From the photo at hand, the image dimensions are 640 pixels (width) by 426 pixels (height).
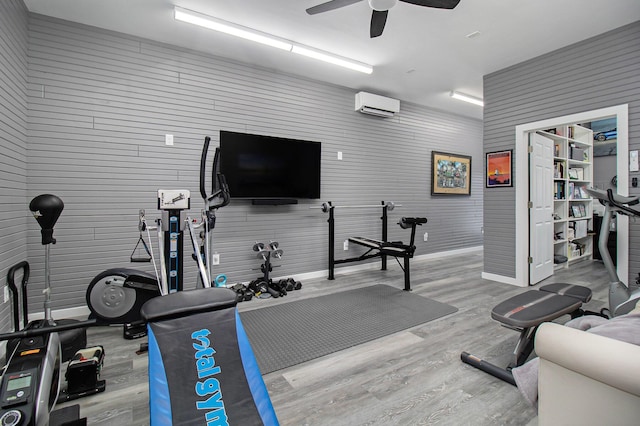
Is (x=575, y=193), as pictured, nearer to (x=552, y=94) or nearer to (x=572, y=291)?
(x=552, y=94)

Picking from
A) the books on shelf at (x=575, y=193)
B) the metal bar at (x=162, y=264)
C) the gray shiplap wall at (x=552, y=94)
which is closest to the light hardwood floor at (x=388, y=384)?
the metal bar at (x=162, y=264)

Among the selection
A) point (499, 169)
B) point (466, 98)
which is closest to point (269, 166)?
point (499, 169)

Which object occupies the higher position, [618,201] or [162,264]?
[618,201]

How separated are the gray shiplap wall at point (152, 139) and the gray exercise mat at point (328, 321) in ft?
3.66

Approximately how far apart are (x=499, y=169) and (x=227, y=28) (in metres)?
4.21

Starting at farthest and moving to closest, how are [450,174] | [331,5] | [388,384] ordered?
[450,174], [331,5], [388,384]

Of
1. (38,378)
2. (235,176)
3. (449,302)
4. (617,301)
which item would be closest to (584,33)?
(617,301)

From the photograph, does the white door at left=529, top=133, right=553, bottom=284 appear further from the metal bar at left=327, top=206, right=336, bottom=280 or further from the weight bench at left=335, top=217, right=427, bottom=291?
the metal bar at left=327, top=206, right=336, bottom=280

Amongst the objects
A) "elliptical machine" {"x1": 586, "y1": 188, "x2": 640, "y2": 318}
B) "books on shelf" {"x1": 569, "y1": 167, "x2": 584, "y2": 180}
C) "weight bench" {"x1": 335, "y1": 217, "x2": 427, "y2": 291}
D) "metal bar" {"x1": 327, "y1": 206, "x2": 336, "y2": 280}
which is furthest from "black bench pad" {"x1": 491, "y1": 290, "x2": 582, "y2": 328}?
"books on shelf" {"x1": 569, "y1": 167, "x2": 584, "y2": 180}

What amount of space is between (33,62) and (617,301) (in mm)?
6095

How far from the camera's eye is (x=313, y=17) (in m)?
3.13

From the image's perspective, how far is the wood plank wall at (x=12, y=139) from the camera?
Result: 242cm

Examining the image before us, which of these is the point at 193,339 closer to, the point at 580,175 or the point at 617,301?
the point at 617,301

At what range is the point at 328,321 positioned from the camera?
301 cm
